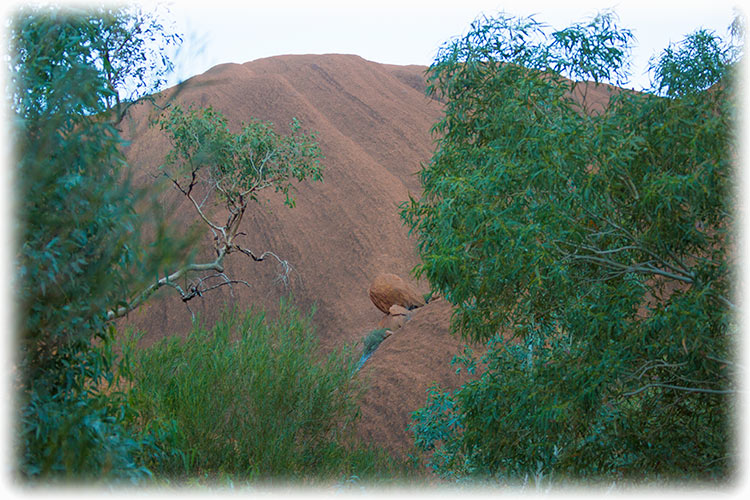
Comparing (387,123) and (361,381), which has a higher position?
(387,123)

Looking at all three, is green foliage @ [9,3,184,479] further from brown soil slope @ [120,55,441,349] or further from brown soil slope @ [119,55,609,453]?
brown soil slope @ [120,55,441,349]

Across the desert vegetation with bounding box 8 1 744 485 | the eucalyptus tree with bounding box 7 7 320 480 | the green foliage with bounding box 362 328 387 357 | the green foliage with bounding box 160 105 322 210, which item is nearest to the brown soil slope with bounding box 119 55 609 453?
the green foliage with bounding box 160 105 322 210

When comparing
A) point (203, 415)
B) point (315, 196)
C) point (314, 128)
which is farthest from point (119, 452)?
point (314, 128)

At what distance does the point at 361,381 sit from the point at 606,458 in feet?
15.1

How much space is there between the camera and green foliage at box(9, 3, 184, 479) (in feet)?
9.84

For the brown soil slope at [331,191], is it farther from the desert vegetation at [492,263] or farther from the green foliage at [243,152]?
the desert vegetation at [492,263]

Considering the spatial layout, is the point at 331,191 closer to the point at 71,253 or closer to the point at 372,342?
the point at 372,342

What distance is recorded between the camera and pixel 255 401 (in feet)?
26.8

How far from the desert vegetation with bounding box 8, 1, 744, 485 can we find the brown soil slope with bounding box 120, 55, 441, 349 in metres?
9.63

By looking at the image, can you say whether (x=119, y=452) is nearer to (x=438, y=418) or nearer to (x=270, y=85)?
(x=438, y=418)

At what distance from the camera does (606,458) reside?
18.9ft

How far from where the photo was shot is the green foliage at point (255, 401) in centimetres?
763

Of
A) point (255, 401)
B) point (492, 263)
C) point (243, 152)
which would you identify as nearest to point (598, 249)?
point (492, 263)

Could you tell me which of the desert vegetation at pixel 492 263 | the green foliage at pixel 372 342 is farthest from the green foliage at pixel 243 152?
the green foliage at pixel 372 342
